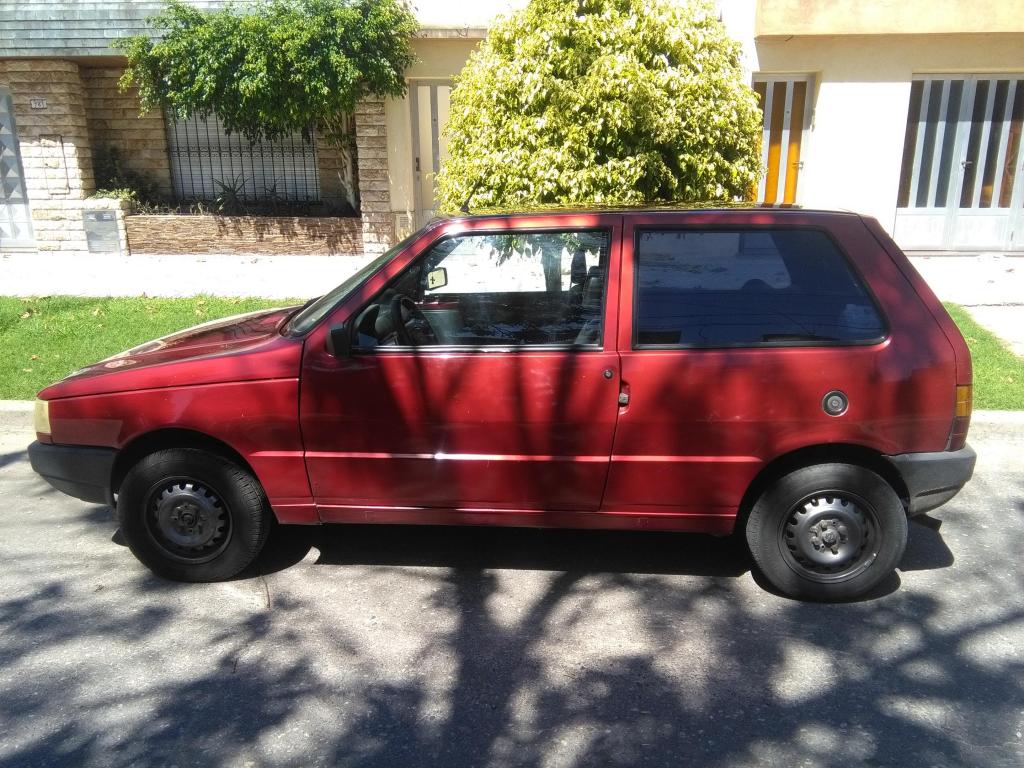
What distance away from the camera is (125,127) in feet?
39.3

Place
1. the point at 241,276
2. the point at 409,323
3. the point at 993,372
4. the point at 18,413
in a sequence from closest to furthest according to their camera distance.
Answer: the point at 409,323 < the point at 18,413 < the point at 993,372 < the point at 241,276

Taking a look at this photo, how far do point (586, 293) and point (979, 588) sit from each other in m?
2.37

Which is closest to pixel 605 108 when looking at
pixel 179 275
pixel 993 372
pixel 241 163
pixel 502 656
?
pixel 993 372

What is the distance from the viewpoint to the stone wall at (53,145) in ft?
36.6

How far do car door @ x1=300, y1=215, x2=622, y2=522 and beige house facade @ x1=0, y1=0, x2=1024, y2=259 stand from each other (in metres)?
6.16

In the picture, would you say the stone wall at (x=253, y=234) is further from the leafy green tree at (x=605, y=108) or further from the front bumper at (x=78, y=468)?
the front bumper at (x=78, y=468)

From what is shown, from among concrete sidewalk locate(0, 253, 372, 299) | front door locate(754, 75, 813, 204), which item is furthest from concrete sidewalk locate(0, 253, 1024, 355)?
front door locate(754, 75, 813, 204)

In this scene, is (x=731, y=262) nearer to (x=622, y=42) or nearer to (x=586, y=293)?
(x=586, y=293)

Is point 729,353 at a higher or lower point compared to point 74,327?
higher

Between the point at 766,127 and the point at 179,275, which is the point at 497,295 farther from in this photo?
the point at 766,127

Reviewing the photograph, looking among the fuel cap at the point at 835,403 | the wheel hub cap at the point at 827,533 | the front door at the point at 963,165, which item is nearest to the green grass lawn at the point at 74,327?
the wheel hub cap at the point at 827,533

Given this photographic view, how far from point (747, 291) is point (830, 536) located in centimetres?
116

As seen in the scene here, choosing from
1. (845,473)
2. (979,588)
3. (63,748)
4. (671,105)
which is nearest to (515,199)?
(671,105)

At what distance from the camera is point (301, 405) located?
156 inches
